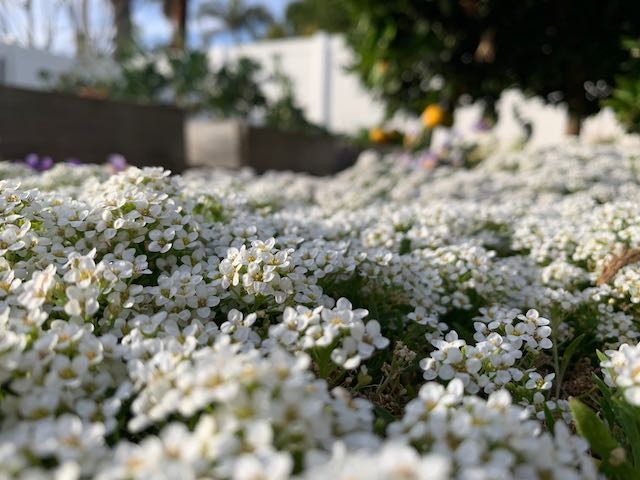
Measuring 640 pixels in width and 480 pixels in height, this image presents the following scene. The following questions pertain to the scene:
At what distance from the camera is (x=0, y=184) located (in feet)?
5.61

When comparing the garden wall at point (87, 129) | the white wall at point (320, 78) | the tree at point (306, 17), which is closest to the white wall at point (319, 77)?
the white wall at point (320, 78)

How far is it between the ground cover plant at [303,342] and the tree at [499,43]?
3637mm

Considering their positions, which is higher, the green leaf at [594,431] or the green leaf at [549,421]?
the green leaf at [594,431]

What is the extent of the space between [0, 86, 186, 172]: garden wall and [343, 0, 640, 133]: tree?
2.30 metres

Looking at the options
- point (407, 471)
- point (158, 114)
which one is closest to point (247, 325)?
point (407, 471)

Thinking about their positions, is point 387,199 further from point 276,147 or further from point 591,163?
point 276,147

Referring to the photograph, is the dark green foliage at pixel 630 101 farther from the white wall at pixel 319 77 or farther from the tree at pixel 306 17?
the tree at pixel 306 17

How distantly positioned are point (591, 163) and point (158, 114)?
433 centimetres

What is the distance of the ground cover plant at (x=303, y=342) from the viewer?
0.90m

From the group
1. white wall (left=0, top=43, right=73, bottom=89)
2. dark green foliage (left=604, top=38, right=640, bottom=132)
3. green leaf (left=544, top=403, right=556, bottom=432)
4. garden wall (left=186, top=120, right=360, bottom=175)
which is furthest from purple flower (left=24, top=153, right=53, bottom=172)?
white wall (left=0, top=43, right=73, bottom=89)

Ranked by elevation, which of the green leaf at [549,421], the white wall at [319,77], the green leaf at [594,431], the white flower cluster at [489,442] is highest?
the white flower cluster at [489,442]

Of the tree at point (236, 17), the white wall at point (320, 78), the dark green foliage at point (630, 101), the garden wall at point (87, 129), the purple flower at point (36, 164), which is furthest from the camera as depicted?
the tree at point (236, 17)

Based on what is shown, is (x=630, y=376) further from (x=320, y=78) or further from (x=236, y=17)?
(x=236, y=17)

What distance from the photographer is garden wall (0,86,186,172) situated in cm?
490
